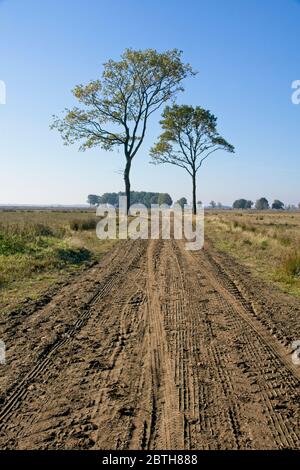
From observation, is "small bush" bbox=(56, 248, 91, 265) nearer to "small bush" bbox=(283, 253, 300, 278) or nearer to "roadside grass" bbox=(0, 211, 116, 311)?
"roadside grass" bbox=(0, 211, 116, 311)

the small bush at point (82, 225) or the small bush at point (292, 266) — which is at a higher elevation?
the small bush at point (82, 225)

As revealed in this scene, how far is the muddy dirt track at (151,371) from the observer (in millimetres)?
3633

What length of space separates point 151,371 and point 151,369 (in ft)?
0.18

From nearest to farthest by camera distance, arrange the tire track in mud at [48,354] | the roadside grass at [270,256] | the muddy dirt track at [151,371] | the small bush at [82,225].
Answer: the muddy dirt track at [151,371] < the tire track in mud at [48,354] < the roadside grass at [270,256] < the small bush at [82,225]

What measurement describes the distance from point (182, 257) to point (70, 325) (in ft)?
25.2

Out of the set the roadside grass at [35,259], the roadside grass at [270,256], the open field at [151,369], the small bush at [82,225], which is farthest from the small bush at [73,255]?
the small bush at [82,225]

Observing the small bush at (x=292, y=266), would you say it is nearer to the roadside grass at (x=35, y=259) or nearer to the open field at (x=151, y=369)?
the open field at (x=151, y=369)

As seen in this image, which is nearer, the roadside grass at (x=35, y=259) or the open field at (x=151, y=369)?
the open field at (x=151, y=369)

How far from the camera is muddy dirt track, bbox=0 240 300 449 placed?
3633 mm

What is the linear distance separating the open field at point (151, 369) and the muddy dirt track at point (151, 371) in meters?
0.01

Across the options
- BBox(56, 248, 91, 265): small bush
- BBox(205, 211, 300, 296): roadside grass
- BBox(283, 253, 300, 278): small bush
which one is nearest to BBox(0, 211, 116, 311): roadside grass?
BBox(56, 248, 91, 265): small bush

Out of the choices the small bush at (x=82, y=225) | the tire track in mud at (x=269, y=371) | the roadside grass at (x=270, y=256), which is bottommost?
the tire track in mud at (x=269, y=371)

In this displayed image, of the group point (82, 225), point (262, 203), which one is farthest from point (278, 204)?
point (82, 225)
